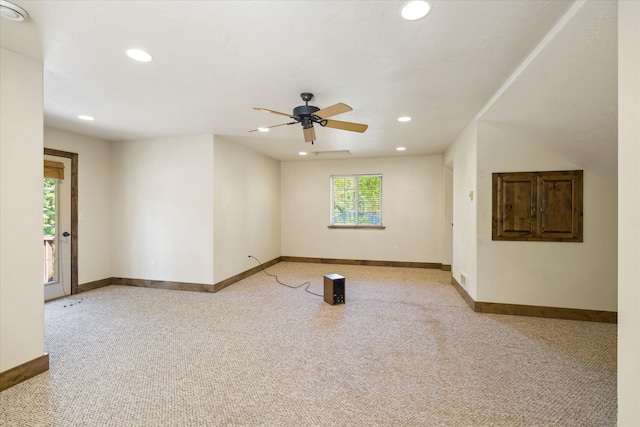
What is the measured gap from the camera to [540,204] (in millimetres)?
3635

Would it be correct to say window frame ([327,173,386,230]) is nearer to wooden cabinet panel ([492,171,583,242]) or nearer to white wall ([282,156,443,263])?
white wall ([282,156,443,263])

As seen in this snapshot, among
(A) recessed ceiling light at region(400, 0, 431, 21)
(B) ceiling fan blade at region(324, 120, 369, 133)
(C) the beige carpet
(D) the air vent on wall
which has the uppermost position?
(D) the air vent on wall

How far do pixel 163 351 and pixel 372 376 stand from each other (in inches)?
76.4

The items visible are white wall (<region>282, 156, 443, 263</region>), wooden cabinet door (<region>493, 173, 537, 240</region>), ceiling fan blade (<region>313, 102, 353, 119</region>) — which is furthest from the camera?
white wall (<region>282, 156, 443, 263</region>)

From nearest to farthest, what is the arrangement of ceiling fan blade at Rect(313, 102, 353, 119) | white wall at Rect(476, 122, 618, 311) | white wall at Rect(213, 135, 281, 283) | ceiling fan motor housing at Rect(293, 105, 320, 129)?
ceiling fan blade at Rect(313, 102, 353, 119), ceiling fan motor housing at Rect(293, 105, 320, 129), white wall at Rect(476, 122, 618, 311), white wall at Rect(213, 135, 281, 283)

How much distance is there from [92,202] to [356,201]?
5.17 meters

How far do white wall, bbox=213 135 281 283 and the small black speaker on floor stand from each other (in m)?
1.89

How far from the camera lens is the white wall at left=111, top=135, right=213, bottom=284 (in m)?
4.75

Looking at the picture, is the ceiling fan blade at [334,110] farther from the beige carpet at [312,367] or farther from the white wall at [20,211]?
the white wall at [20,211]

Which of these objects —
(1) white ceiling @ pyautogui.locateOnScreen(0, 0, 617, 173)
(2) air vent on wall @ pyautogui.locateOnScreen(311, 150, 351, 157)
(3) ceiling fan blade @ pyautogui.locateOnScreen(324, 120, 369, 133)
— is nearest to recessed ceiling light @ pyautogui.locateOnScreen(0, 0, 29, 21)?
(1) white ceiling @ pyautogui.locateOnScreen(0, 0, 617, 173)

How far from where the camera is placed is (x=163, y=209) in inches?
195

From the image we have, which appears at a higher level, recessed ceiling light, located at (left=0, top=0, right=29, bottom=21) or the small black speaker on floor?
recessed ceiling light, located at (left=0, top=0, right=29, bottom=21)

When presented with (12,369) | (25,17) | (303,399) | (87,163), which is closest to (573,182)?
(303,399)

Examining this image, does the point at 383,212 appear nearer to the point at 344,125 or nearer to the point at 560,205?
the point at 560,205
